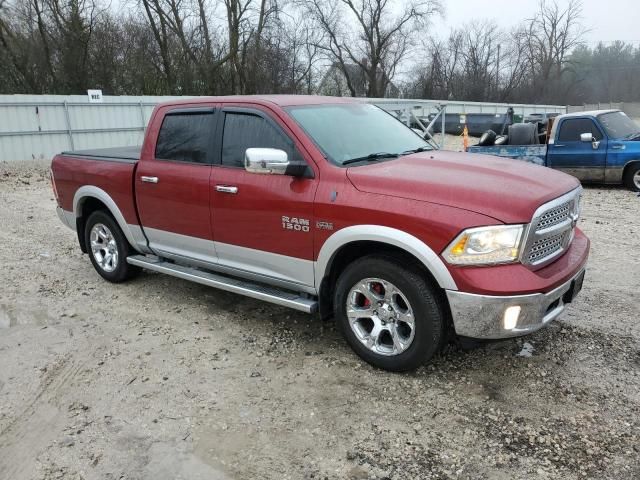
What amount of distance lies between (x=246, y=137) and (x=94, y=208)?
258 centimetres

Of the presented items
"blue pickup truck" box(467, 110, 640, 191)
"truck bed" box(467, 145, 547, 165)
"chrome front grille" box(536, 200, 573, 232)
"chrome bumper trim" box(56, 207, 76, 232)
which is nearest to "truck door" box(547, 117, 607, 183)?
"blue pickup truck" box(467, 110, 640, 191)

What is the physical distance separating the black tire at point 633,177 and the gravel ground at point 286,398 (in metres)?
6.39

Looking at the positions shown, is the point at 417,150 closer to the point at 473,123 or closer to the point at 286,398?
the point at 286,398

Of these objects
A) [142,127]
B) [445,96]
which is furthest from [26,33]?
[445,96]

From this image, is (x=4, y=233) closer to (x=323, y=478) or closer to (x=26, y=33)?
(x=323, y=478)

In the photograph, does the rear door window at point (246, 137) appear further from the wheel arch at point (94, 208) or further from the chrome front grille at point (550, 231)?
the chrome front grille at point (550, 231)

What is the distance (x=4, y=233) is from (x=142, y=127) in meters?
12.6

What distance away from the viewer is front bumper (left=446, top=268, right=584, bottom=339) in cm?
322

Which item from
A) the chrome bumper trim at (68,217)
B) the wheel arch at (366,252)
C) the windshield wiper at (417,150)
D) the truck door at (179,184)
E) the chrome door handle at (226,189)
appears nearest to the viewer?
the wheel arch at (366,252)

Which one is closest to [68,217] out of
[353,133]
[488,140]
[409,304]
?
[353,133]

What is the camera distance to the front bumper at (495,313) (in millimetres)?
3221

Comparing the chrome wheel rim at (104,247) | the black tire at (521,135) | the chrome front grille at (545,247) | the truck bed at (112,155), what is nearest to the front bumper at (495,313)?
the chrome front grille at (545,247)

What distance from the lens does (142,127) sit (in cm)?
2028

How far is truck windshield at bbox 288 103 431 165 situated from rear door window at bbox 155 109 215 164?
875mm
